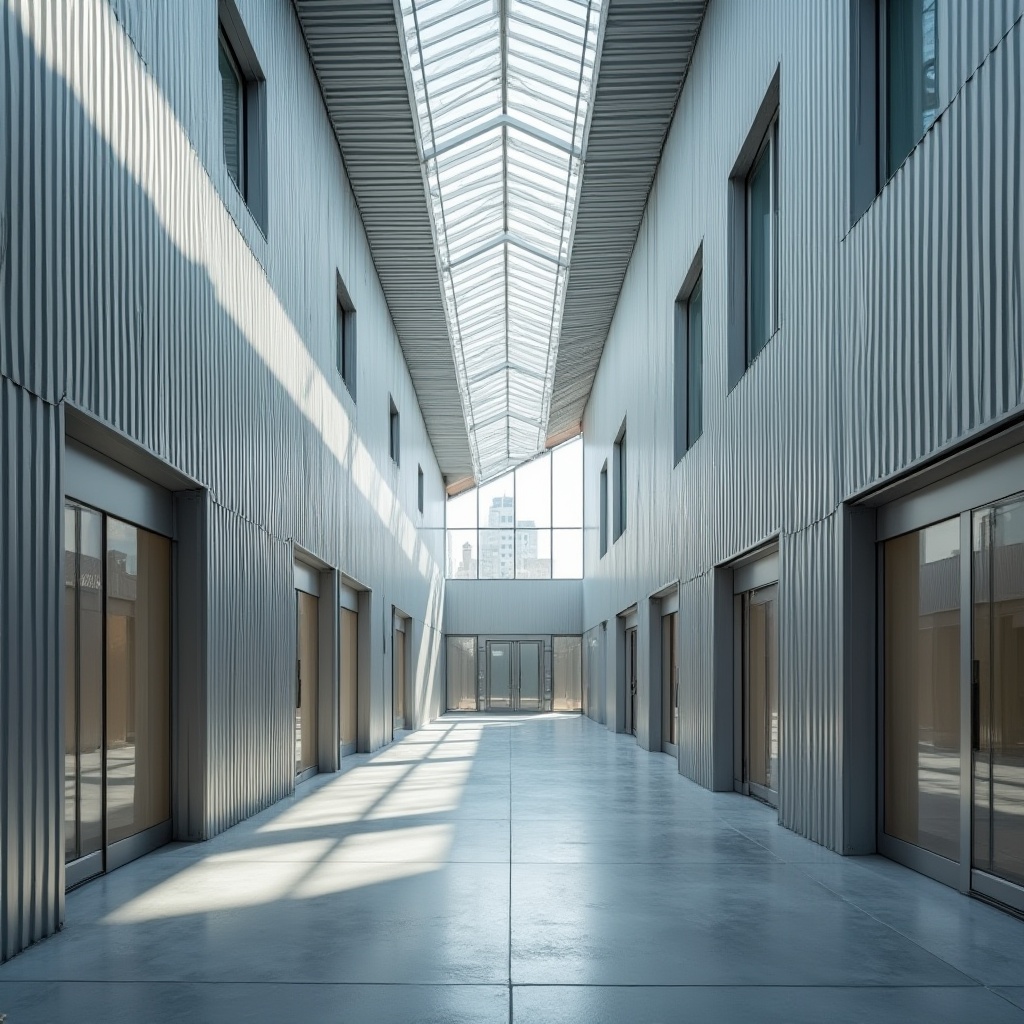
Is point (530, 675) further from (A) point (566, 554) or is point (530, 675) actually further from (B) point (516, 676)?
(A) point (566, 554)

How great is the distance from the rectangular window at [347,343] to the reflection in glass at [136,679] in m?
9.88

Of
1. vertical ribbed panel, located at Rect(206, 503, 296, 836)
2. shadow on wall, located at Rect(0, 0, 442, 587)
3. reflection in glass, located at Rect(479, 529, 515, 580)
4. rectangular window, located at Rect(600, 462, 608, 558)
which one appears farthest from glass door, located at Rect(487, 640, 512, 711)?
shadow on wall, located at Rect(0, 0, 442, 587)

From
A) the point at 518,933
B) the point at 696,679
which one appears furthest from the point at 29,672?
the point at 696,679

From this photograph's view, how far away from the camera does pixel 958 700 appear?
7742 mm

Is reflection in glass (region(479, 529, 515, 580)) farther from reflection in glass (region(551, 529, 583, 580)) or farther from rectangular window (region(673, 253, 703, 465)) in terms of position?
rectangular window (region(673, 253, 703, 465))

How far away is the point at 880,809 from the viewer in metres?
9.21

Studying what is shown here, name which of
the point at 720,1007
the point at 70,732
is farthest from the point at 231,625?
the point at 720,1007

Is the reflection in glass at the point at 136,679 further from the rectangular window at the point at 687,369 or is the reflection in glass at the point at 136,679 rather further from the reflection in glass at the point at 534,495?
the reflection in glass at the point at 534,495

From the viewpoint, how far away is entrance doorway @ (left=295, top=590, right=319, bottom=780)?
1540cm

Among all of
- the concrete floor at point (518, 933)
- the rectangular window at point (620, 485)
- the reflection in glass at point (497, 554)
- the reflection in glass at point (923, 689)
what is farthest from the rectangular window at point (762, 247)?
the reflection in glass at point (497, 554)

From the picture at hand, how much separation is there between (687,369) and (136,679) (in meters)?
10.7

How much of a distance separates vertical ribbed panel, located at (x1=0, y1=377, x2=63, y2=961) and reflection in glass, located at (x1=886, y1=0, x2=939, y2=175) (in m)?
5.94

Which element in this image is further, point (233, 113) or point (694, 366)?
point (694, 366)

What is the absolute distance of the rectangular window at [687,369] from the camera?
1695cm
